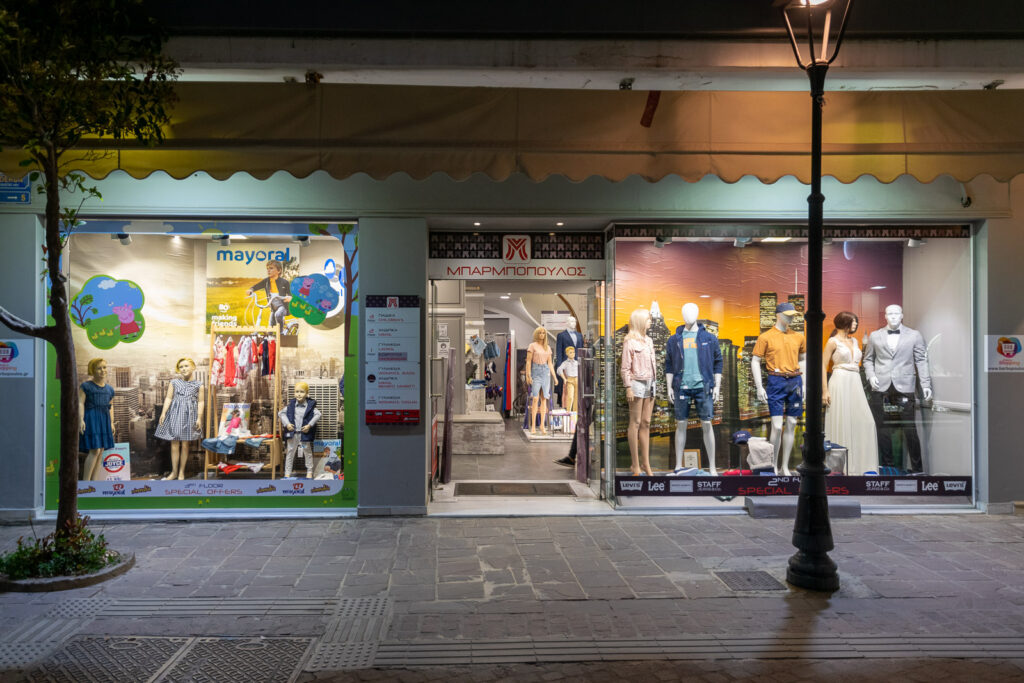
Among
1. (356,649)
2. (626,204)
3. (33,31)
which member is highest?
(33,31)

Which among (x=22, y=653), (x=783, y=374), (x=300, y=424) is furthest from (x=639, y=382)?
(x=22, y=653)

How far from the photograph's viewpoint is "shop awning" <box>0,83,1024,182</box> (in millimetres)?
5191

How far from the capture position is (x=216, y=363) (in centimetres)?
788

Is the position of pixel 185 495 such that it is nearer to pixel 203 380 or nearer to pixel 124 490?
pixel 124 490

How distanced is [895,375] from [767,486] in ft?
7.03

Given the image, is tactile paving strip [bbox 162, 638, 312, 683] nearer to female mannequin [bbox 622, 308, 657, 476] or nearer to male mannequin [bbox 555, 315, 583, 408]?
female mannequin [bbox 622, 308, 657, 476]

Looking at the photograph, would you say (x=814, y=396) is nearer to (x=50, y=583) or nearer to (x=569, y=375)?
(x=50, y=583)

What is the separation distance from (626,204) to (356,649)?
5.50 m

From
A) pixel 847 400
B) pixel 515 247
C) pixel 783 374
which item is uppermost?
pixel 515 247

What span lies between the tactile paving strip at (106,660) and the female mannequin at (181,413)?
3.61 meters

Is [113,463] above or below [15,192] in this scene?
below

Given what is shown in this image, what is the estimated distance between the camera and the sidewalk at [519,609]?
161 inches

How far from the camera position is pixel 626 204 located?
7832 mm

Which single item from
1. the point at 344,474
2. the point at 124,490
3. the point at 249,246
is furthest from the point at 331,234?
the point at 124,490
